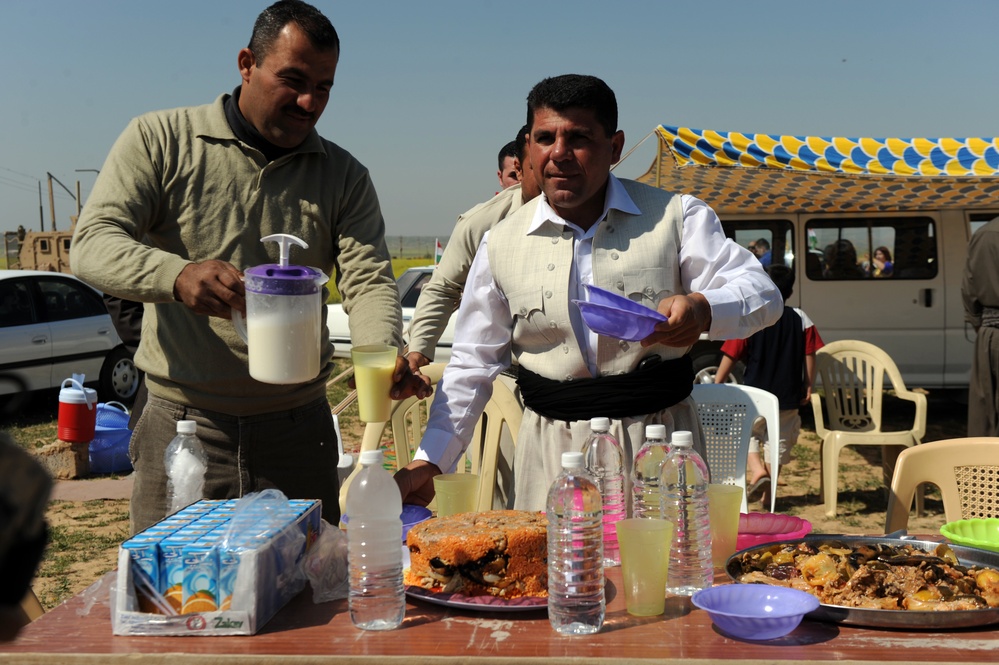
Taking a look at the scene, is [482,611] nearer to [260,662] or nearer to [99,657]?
[260,662]

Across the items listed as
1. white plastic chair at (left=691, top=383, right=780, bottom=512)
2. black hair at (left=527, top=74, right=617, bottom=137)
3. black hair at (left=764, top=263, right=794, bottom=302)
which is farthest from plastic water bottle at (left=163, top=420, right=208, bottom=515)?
black hair at (left=764, top=263, right=794, bottom=302)

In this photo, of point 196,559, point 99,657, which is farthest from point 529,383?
point 99,657

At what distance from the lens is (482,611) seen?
2.07 meters

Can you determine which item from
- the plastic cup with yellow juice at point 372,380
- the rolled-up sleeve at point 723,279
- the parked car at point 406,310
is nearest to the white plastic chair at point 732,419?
the rolled-up sleeve at point 723,279

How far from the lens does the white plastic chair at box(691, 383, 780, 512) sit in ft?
15.7

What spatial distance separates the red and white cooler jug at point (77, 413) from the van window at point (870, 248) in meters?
7.16

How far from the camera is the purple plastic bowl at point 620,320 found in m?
2.37

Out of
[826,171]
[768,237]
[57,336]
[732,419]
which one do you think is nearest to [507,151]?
[732,419]

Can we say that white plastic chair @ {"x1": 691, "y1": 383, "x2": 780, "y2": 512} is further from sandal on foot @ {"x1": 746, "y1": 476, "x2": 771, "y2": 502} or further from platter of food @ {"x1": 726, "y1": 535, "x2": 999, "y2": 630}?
platter of food @ {"x1": 726, "y1": 535, "x2": 999, "y2": 630}

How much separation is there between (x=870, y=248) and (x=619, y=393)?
8.35m

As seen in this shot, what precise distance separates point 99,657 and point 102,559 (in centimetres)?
482

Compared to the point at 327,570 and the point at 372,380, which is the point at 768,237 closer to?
the point at 372,380

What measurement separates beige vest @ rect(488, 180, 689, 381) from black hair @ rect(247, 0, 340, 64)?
83cm

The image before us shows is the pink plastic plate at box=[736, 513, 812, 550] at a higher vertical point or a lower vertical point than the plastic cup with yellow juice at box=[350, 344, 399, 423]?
lower
